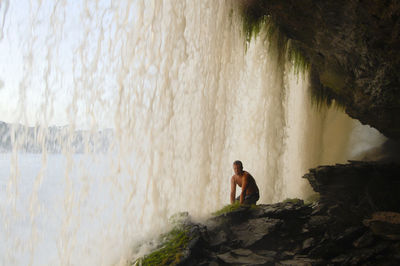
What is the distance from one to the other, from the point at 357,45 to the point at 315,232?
127 inches

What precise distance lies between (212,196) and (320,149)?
6.28 metres

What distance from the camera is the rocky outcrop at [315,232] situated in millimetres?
4797

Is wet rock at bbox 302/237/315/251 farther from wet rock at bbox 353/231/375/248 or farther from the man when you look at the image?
the man

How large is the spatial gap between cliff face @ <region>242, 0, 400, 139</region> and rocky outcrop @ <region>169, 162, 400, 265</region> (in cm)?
157

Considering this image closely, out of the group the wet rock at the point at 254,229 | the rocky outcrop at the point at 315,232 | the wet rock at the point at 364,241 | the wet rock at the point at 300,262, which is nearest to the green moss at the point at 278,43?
the rocky outcrop at the point at 315,232

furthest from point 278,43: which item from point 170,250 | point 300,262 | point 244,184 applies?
point 170,250

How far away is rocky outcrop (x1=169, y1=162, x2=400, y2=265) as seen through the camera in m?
4.80

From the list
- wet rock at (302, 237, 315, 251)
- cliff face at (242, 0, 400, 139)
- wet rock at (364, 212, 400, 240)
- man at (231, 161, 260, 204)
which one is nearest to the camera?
cliff face at (242, 0, 400, 139)

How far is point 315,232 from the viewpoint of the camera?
5535 millimetres

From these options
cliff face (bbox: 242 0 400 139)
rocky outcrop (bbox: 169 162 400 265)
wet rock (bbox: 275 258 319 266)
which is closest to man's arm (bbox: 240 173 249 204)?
rocky outcrop (bbox: 169 162 400 265)

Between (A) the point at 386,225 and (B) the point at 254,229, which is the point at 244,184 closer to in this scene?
(B) the point at 254,229

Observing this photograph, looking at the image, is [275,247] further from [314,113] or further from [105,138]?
[314,113]

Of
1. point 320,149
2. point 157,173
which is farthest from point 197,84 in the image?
point 320,149

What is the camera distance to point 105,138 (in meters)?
6.43
